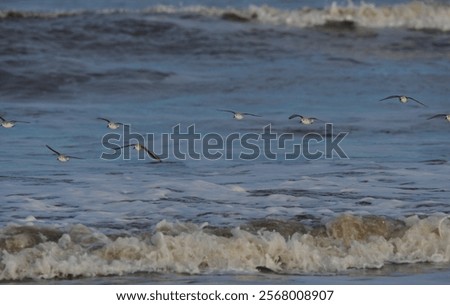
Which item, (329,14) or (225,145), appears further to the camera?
(329,14)

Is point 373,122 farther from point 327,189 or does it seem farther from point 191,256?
point 191,256

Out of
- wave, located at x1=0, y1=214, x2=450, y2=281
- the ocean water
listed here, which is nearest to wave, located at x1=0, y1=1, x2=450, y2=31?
the ocean water

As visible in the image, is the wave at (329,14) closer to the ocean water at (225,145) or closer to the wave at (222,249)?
the ocean water at (225,145)

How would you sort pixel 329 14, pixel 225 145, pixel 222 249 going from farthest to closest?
pixel 329 14 → pixel 225 145 → pixel 222 249

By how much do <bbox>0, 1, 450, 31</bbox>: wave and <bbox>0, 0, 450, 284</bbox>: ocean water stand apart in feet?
0.16

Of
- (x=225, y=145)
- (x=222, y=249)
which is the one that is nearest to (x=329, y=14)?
(x=225, y=145)

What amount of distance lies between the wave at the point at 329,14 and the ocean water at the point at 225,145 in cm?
5

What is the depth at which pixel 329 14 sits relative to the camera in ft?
72.9

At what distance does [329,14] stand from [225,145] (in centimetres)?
1063

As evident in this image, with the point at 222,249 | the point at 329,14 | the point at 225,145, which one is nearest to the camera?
the point at 222,249

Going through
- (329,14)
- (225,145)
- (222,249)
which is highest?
(329,14)

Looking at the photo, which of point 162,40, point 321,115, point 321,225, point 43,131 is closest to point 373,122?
point 321,115

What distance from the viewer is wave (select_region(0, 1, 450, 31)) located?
2164 cm

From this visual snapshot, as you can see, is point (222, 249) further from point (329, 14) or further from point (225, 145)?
point (329, 14)
